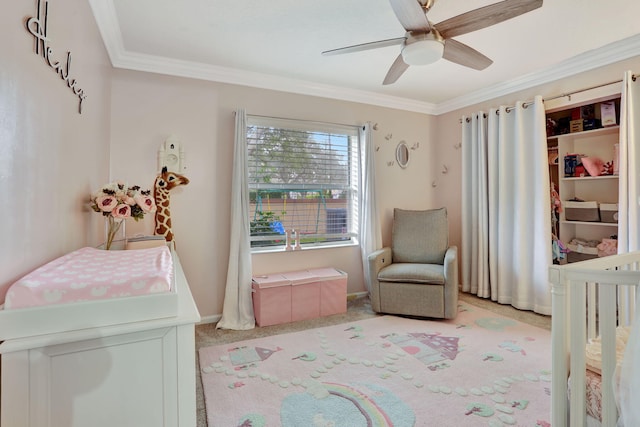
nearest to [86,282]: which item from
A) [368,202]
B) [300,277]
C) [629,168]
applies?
[300,277]

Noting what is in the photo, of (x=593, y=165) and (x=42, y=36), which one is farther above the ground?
(x=42, y=36)

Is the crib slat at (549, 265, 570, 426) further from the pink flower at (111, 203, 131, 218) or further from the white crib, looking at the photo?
the pink flower at (111, 203, 131, 218)

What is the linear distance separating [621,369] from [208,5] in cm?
260

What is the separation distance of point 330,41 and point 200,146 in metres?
1.46

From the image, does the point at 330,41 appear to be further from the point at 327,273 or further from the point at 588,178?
the point at 588,178

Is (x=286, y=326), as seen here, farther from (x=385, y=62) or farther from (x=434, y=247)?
(x=385, y=62)

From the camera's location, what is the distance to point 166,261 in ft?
3.96

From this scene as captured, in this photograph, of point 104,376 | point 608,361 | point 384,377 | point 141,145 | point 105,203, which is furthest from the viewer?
point 141,145

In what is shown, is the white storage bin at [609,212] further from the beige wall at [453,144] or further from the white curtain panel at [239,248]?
the white curtain panel at [239,248]

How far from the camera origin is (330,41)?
2.50 meters


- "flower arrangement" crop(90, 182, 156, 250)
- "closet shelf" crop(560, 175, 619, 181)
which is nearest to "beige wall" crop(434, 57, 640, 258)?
"closet shelf" crop(560, 175, 619, 181)

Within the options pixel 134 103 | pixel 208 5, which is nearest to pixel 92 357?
pixel 208 5

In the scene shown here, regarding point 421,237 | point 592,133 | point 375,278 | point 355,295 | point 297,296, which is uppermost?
point 592,133

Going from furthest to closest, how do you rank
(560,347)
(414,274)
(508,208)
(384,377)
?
(508,208)
(414,274)
(384,377)
(560,347)
